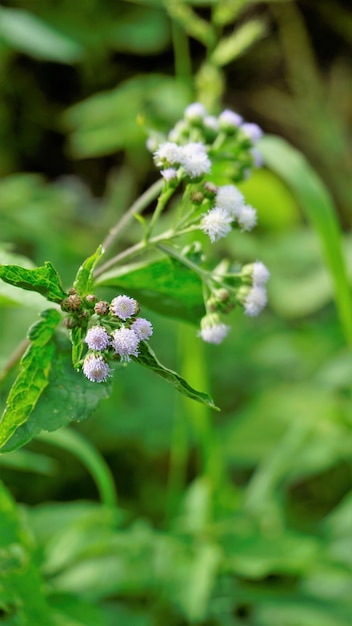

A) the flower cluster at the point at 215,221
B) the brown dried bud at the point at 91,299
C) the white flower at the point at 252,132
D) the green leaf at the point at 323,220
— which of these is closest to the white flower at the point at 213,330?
the flower cluster at the point at 215,221

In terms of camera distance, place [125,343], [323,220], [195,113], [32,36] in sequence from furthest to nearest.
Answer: [32,36]
[323,220]
[195,113]
[125,343]

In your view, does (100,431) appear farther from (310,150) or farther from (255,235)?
(310,150)

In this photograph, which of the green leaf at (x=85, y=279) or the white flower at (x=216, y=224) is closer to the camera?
the green leaf at (x=85, y=279)

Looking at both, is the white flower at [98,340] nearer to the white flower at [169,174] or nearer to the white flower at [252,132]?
the white flower at [169,174]

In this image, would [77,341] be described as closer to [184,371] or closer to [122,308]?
[122,308]

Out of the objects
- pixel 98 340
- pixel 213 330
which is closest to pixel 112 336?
pixel 98 340

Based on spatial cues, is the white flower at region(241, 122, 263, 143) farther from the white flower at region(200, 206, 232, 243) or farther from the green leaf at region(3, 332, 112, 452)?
the green leaf at region(3, 332, 112, 452)
